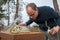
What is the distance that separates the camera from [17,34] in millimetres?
1780

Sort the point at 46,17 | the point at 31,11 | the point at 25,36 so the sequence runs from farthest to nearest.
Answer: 1. the point at 46,17
2. the point at 31,11
3. the point at 25,36

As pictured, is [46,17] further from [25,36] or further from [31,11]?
[25,36]

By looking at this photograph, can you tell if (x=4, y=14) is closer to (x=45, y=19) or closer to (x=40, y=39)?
(x=45, y=19)

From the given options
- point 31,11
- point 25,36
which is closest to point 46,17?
point 31,11

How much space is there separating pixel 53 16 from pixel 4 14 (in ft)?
10.7

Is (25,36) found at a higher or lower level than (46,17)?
lower

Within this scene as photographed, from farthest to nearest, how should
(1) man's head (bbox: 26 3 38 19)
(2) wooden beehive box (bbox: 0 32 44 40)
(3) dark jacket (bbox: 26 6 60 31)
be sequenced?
(3) dark jacket (bbox: 26 6 60 31) < (1) man's head (bbox: 26 3 38 19) < (2) wooden beehive box (bbox: 0 32 44 40)

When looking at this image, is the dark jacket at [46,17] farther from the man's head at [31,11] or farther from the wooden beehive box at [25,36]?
the wooden beehive box at [25,36]

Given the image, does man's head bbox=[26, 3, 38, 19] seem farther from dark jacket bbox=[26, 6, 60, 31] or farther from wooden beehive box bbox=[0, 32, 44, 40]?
wooden beehive box bbox=[0, 32, 44, 40]

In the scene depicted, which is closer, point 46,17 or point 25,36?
point 25,36

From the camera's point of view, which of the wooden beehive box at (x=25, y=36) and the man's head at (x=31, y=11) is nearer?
the wooden beehive box at (x=25, y=36)

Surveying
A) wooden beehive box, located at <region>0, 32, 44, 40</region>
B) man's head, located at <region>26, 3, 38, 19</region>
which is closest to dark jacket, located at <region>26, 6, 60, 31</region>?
man's head, located at <region>26, 3, 38, 19</region>

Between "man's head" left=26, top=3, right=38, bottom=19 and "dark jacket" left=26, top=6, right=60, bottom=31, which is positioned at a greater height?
"man's head" left=26, top=3, right=38, bottom=19

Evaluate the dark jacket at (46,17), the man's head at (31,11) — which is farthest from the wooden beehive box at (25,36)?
the dark jacket at (46,17)
